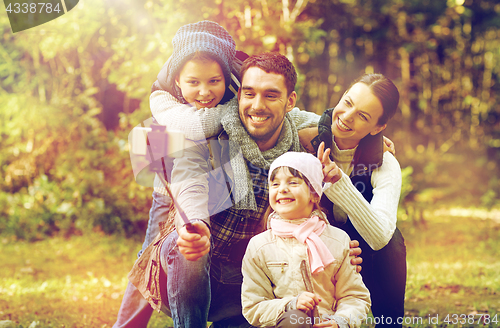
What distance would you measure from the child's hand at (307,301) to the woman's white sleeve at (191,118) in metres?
0.93

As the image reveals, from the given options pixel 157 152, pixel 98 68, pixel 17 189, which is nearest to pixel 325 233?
pixel 157 152

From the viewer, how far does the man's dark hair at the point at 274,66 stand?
2150 mm

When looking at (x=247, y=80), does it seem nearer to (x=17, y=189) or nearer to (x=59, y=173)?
(x=59, y=173)

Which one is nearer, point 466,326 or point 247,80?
point 247,80

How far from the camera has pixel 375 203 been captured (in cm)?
222

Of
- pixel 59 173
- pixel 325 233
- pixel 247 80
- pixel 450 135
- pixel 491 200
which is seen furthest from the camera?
pixel 450 135

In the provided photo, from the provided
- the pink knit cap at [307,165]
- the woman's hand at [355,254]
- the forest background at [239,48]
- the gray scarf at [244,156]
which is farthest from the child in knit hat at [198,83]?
the forest background at [239,48]

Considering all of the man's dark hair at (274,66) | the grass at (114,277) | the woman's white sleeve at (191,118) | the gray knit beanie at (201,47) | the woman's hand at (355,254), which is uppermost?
the gray knit beanie at (201,47)

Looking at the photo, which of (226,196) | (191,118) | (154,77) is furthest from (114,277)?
(191,118)

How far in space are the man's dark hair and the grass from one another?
2.07 m

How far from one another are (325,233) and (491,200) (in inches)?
318

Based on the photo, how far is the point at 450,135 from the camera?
10.2m

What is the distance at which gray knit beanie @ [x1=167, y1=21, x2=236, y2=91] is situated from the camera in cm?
230

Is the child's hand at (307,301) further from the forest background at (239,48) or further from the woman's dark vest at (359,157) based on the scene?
the forest background at (239,48)
